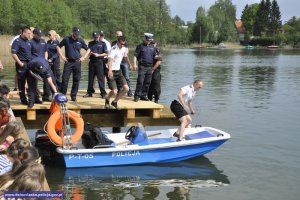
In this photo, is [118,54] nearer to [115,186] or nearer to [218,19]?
[115,186]

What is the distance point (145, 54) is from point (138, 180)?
364cm

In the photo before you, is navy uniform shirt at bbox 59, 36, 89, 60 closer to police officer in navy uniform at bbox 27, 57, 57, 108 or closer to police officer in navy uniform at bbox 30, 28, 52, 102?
police officer in navy uniform at bbox 30, 28, 52, 102

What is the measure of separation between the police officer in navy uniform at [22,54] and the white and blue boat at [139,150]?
1.85 m

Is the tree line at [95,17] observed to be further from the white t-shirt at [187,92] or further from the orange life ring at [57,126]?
the orange life ring at [57,126]

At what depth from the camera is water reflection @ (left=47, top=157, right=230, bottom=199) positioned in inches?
375

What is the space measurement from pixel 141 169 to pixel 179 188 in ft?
4.41

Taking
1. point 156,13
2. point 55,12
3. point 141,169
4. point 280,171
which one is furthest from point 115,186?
point 156,13

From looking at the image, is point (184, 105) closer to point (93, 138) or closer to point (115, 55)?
point (115, 55)

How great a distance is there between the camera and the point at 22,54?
11508 millimetres

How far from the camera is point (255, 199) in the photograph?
9203 millimetres

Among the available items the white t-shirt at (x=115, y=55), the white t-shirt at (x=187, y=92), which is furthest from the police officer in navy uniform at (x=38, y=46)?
the white t-shirt at (x=187, y=92)

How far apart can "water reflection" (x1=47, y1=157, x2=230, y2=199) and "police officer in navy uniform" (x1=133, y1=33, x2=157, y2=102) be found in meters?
2.35

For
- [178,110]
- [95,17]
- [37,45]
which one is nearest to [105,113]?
[178,110]

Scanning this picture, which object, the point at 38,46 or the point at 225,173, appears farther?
the point at 38,46
